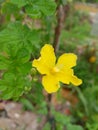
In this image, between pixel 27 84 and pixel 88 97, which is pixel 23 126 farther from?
pixel 27 84

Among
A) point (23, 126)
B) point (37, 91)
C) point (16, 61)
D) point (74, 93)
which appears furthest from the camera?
point (74, 93)

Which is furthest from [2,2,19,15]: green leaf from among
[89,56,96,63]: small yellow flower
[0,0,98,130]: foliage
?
[89,56,96,63]: small yellow flower

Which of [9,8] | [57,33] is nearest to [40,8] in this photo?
[9,8]

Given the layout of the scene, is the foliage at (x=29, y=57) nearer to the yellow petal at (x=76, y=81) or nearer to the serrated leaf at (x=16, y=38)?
the serrated leaf at (x=16, y=38)

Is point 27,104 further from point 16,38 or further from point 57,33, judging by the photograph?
point 16,38

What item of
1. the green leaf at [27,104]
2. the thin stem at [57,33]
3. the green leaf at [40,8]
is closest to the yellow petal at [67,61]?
the green leaf at [40,8]

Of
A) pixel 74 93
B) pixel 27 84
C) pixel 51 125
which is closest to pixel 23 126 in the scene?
pixel 51 125

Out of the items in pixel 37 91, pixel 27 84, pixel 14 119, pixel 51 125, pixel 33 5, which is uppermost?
pixel 33 5
